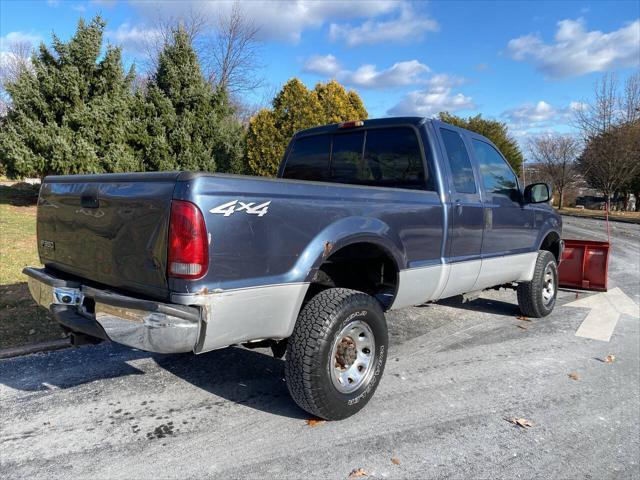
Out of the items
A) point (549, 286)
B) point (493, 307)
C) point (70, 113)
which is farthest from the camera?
point (70, 113)

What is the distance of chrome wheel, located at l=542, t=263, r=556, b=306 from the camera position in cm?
589

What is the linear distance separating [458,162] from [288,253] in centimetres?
231

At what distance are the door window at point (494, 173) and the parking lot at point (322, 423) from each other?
1.63 meters

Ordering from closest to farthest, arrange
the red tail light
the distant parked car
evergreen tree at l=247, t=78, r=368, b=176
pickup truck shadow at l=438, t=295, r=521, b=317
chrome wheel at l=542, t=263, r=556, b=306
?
1. the red tail light
2. chrome wheel at l=542, t=263, r=556, b=306
3. pickup truck shadow at l=438, t=295, r=521, b=317
4. evergreen tree at l=247, t=78, r=368, b=176
5. the distant parked car

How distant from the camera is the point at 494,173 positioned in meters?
4.96

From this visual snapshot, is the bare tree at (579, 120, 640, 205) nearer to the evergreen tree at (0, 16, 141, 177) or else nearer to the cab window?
the evergreen tree at (0, 16, 141, 177)

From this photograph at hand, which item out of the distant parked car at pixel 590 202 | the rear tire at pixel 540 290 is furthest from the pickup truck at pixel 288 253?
the distant parked car at pixel 590 202

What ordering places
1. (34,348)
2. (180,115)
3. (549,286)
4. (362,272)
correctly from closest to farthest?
(362,272), (34,348), (549,286), (180,115)

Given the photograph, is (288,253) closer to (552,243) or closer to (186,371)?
(186,371)

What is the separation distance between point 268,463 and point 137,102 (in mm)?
14843

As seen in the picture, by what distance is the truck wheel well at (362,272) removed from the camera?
345 cm

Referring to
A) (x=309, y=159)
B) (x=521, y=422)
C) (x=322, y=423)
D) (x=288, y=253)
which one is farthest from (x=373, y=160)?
(x=521, y=422)

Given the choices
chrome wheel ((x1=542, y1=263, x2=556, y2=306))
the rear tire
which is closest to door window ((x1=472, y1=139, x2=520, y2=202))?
the rear tire

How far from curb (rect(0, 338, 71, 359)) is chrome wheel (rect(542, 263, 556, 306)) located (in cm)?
539
